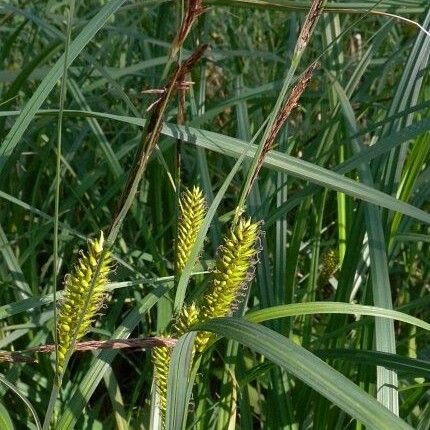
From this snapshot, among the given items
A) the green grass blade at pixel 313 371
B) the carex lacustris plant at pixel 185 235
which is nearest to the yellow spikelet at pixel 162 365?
the carex lacustris plant at pixel 185 235

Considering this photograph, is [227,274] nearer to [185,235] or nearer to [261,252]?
[185,235]

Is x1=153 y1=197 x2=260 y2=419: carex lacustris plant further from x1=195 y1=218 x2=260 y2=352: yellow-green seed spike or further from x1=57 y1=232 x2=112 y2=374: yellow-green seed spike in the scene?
x1=57 y1=232 x2=112 y2=374: yellow-green seed spike

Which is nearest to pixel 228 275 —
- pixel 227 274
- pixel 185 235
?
pixel 227 274

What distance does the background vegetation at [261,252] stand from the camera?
104 centimetres

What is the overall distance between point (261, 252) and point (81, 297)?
642 mm

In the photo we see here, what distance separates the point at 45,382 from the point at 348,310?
0.76 metres

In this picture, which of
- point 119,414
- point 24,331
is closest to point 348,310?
point 119,414

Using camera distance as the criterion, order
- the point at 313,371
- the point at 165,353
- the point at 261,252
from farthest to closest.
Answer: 1. the point at 261,252
2. the point at 165,353
3. the point at 313,371

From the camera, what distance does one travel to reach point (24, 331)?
1534 millimetres

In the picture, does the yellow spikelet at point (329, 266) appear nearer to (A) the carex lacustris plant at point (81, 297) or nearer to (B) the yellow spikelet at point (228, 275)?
(B) the yellow spikelet at point (228, 275)

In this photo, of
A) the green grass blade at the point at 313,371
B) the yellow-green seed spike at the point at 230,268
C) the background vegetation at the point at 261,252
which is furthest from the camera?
the background vegetation at the point at 261,252

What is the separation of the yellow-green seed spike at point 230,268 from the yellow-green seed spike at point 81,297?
11 centimetres

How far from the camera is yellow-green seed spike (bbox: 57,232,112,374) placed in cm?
83

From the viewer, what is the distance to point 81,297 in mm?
844
